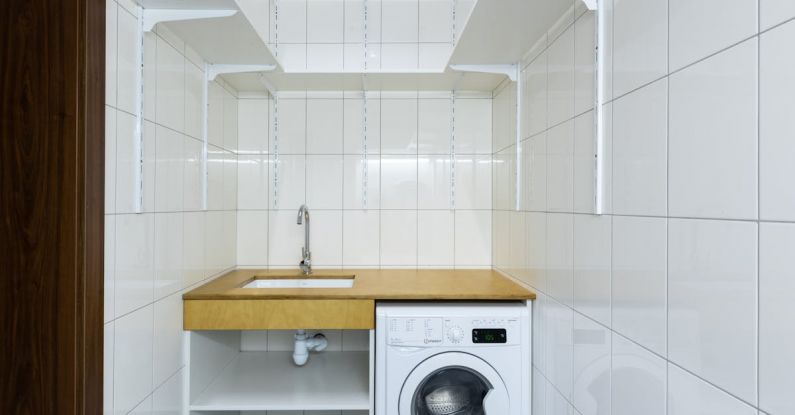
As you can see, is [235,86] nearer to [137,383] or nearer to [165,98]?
[165,98]

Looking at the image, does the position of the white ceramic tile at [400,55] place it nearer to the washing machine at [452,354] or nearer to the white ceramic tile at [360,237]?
the white ceramic tile at [360,237]

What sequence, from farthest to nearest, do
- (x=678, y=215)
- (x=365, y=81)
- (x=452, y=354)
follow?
(x=365, y=81)
(x=452, y=354)
(x=678, y=215)

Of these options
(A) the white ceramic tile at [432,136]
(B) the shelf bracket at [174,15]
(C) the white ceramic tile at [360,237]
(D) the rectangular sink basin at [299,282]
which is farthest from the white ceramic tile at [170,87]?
(A) the white ceramic tile at [432,136]

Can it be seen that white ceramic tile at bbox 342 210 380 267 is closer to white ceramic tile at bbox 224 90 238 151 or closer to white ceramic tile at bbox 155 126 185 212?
white ceramic tile at bbox 224 90 238 151

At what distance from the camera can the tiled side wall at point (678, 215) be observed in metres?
0.68

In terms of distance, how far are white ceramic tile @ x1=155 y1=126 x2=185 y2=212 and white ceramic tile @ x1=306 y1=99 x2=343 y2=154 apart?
83 centimetres

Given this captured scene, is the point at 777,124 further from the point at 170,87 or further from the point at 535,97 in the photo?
the point at 170,87

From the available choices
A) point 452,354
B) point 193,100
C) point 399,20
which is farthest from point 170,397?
point 399,20

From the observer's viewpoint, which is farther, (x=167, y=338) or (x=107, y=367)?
(x=167, y=338)

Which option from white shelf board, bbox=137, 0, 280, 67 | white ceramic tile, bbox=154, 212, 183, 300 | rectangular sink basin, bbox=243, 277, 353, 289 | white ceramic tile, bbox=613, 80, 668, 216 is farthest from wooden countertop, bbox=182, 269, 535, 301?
white shelf board, bbox=137, 0, 280, 67

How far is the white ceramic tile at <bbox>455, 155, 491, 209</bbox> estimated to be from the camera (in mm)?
2508

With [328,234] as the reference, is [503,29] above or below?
above

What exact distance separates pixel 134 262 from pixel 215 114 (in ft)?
3.24

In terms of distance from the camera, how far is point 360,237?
250 centimetres
